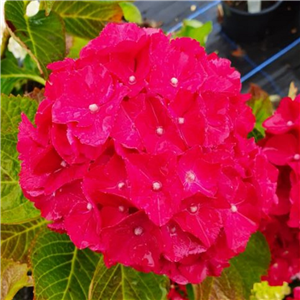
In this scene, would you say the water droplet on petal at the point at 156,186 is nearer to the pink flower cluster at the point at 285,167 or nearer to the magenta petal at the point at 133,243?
the magenta petal at the point at 133,243

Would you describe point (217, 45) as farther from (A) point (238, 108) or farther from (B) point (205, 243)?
(B) point (205, 243)

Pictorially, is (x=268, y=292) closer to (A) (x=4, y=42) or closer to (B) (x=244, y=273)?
(B) (x=244, y=273)

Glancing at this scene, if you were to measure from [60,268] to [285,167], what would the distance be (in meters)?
0.33

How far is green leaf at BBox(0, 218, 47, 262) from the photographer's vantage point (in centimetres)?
72

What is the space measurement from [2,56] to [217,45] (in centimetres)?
77

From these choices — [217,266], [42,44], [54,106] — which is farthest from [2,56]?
[217,266]

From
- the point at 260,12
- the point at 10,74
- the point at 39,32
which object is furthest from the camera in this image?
the point at 260,12

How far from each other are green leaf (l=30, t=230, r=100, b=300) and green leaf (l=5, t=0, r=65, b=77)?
26 cm

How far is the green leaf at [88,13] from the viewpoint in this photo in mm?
841

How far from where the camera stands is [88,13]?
855mm

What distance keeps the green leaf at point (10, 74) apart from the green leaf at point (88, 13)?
0.37ft

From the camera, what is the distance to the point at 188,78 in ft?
1.78

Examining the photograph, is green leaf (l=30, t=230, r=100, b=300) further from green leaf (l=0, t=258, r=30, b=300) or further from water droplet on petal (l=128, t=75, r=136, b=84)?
water droplet on petal (l=128, t=75, r=136, b=84)

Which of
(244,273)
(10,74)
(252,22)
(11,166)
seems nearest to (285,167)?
(244,273)
